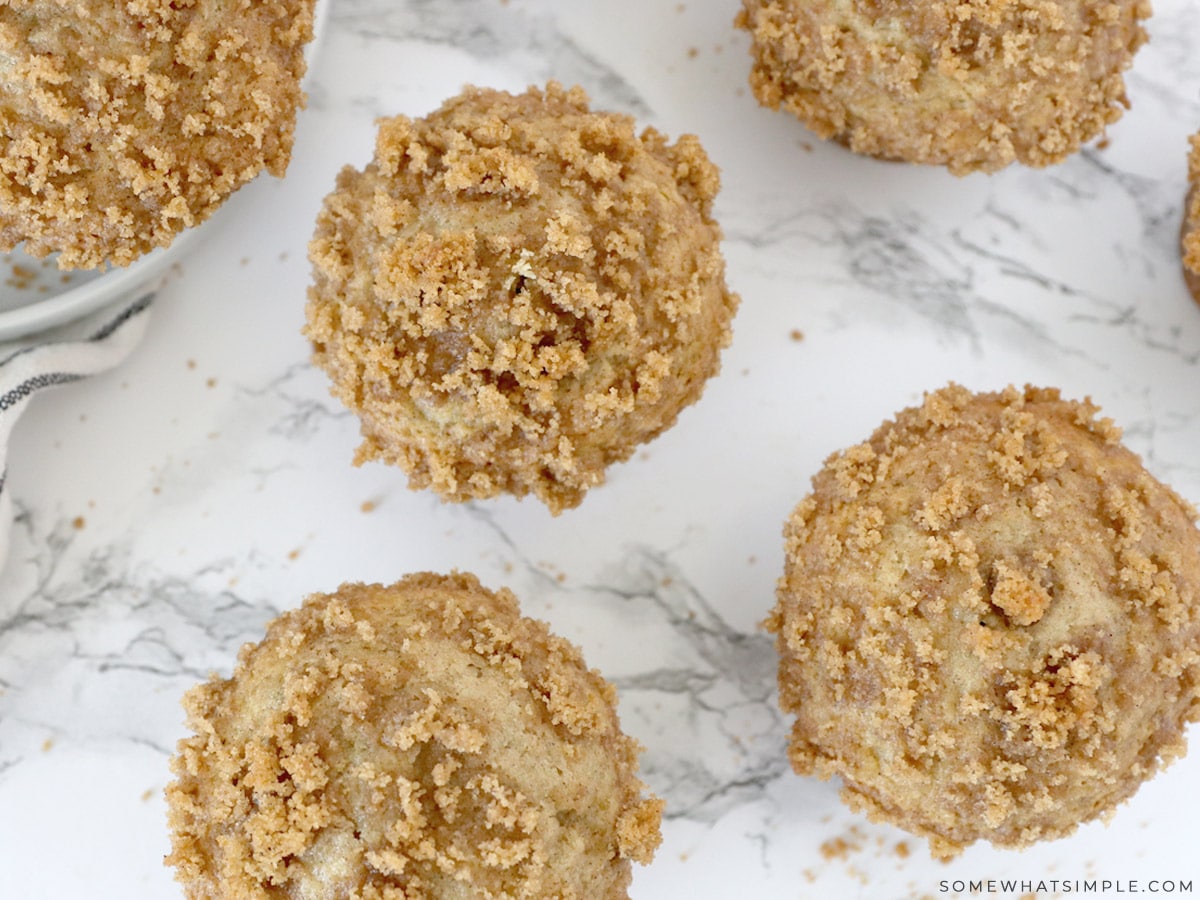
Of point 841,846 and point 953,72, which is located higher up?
point 953,72

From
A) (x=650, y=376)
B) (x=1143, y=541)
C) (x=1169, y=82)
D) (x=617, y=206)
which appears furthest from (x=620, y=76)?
(x=1143, y=541)

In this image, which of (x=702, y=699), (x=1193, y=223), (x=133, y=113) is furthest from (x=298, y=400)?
(x=1193, y=223)

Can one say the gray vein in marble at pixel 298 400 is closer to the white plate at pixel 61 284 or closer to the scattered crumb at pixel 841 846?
the white plate at pixel 61 284

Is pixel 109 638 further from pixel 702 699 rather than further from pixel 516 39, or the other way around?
pixel 516 39

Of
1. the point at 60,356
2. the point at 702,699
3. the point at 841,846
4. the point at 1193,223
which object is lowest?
the point at 841,846

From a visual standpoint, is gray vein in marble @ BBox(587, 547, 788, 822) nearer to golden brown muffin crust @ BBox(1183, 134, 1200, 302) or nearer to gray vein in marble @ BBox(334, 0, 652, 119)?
gray vein in marble @ BBox(334, 0, 652, 119)
